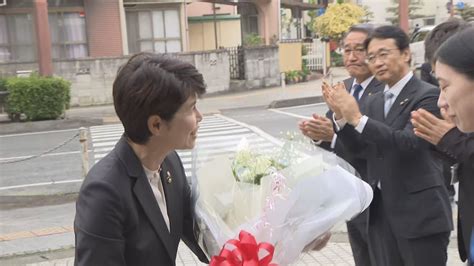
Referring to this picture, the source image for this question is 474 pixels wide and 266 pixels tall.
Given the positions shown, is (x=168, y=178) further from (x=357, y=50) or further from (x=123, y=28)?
(x=123, y=28)

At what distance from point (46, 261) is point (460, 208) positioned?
3.88 m

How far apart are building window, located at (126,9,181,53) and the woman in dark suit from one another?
19.3 metres

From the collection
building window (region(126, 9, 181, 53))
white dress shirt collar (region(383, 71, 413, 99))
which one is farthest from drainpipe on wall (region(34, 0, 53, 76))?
white dress shirt collar (region(383, 71, 413, 99))

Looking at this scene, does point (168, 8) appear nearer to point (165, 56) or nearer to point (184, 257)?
point (184, 257)

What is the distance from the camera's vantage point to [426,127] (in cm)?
249

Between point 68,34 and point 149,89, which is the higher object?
point 68,34

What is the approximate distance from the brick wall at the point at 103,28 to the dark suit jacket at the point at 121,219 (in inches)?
743

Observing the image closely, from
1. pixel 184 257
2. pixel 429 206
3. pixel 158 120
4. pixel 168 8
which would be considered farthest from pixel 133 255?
pixel 168 8

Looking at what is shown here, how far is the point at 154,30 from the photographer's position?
2125cm

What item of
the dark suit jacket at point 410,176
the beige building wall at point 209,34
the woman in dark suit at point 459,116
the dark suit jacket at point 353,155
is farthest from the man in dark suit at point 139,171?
the beige building wall at point 209,34

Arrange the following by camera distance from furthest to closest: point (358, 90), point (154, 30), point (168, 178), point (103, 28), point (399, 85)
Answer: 1. point (154, 30)
2. point (103, 28)
3. point (358, 90)
4. point (399, 85)
5. point (168, 178)

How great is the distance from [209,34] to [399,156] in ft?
74.4

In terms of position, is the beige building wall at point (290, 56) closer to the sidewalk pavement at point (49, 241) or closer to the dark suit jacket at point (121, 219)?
the sidewalk pavement at point (49, 241)

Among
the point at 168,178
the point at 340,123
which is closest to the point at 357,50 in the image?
the point at 340,123
